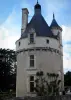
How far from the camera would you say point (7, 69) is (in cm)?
6391

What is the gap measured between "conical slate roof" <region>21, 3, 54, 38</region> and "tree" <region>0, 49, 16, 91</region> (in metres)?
24.5

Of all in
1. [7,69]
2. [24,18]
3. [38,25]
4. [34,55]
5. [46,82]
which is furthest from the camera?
[7,69]

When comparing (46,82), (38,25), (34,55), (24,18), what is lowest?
(46,82)

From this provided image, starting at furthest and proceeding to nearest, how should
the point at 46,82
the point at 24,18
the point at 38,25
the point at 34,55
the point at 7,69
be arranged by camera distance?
the point at 7,69
the point at 24,18
the point at 38,25
the point at 34,55
the point at 46,82

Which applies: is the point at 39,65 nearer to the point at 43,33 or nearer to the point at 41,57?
the point at 41,57

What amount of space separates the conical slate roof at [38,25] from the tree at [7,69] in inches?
966

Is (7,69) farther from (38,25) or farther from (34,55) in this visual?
(34,55)

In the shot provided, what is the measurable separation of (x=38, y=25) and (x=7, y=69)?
28.7m

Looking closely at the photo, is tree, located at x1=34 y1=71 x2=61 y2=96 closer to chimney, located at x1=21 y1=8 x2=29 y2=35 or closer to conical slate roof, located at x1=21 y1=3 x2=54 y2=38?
conical slate roof, located at x1=21 y1=3 x2=54 y2=38

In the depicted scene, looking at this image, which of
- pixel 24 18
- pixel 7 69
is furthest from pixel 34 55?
pixel 7 69

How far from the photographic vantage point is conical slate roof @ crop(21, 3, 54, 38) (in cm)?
3641

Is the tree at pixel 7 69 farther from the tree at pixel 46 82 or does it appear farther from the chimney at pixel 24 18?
the tree at pixel 46 82

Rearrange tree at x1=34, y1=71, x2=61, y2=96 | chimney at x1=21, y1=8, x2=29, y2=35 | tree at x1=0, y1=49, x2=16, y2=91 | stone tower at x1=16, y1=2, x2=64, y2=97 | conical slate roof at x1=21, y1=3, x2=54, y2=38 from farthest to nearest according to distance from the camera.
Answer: tree at x1=0, y1=49, x2=16, y2=91
chimney at x1=21, y1=8, x2=29, y2=35
conical slate roof at x1=21, y1=3, x2=54, y2=38
stone tower at x1=16, y1=2, x2=64, y2=97
tree at x1=34, y1=71, x2=61, y2=96

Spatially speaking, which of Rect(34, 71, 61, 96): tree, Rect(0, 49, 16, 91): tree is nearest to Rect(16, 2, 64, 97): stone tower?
Rect(34, 71, 61, 96): tree
